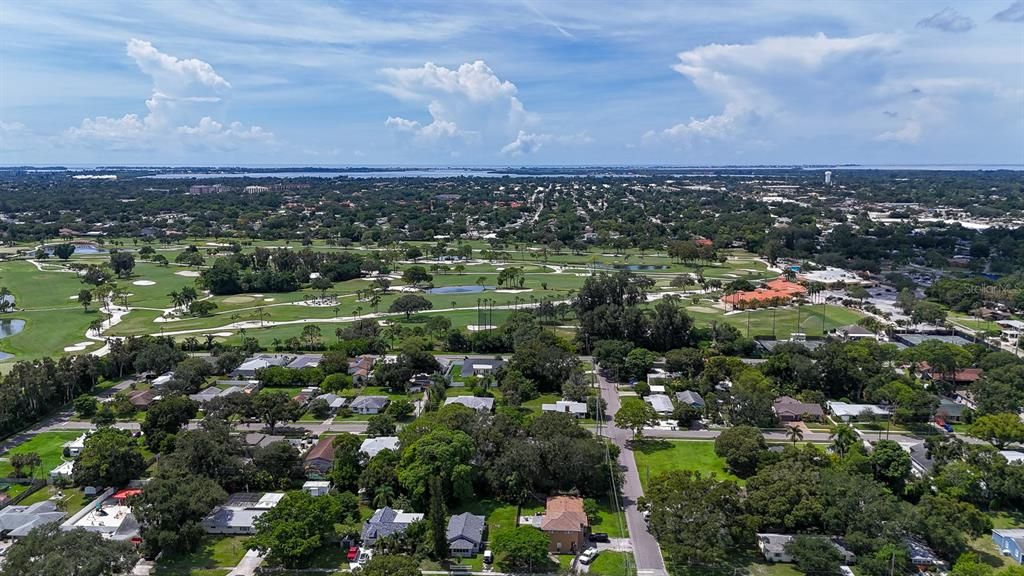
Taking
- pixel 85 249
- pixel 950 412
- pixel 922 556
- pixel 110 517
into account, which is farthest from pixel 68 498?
pixel 85 249

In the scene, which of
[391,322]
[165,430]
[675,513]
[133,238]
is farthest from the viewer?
[133,238]

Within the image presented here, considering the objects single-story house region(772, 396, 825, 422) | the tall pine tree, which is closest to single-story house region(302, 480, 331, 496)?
the tall pine tree

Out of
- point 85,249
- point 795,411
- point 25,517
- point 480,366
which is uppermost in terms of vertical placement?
point 85,249

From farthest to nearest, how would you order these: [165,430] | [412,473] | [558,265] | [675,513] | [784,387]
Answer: [558,265] < [784,387] < [165,430] < [412,473] < [675,513]

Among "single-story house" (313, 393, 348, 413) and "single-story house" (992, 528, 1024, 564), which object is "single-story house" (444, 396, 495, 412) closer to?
"single-story house" (313, 393, 348, 413)

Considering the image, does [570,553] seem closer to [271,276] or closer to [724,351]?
[724,351]

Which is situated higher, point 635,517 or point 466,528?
point 466,528

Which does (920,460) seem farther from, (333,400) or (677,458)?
(333,400)

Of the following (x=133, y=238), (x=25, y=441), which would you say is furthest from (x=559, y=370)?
(x=133, y=238)
